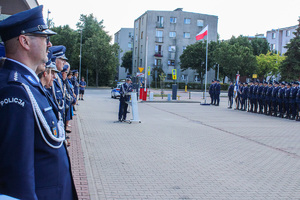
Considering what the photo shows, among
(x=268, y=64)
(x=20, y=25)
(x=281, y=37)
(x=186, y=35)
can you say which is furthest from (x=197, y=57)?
(x=20, y=25)

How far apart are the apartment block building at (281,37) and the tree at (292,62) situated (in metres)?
42.8

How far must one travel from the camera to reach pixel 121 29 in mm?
89312

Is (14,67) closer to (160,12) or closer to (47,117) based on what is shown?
(47,117)

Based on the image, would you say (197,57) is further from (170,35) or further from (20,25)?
(20,25)

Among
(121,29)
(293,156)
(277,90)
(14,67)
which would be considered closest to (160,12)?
(121,29)

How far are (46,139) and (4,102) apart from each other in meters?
0.34

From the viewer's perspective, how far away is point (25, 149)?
176 centimetres

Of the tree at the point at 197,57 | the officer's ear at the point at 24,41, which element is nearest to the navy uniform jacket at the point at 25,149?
the officer's ear at the point at 24,41

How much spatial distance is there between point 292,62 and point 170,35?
100.0ft

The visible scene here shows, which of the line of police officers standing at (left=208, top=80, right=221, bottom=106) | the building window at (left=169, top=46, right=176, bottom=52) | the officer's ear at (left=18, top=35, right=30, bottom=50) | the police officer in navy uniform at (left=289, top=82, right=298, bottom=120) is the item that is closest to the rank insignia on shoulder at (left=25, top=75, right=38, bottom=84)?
the officer's ear at (left=18, top=35, right=30, bottom=50)

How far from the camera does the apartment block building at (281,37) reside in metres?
84.2

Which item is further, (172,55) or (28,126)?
(172,55)

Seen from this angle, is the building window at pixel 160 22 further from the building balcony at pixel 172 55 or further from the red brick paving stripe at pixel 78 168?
the red brick paving stripe at pixel 78 168

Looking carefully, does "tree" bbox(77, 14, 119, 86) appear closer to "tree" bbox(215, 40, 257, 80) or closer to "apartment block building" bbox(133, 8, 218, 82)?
"apartment block building" bbox(133, 8, 218, 82)
